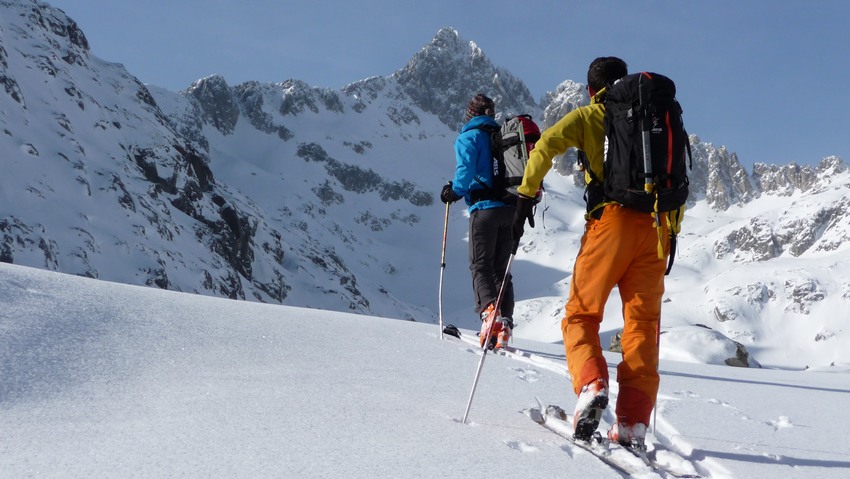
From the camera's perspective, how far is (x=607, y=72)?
4281 millimetres

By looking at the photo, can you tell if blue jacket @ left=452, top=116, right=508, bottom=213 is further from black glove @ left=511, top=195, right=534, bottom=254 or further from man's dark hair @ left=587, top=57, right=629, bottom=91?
man's dark hair @ left=587, top=57, right=629, bottom=91

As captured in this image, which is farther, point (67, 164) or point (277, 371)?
point (67, 164)

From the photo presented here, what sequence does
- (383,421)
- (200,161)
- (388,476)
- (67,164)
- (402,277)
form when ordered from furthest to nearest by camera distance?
(402,277)
(200,161)
(67,164)
(383,421)
(388,476)

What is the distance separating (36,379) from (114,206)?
91.7 metres

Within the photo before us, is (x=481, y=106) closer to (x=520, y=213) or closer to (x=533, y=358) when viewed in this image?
(x=533, y=358)

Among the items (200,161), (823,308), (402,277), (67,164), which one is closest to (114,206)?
(67,164)

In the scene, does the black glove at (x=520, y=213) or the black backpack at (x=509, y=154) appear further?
the black backpack at (x=509, y=154)

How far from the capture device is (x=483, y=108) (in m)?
7.27

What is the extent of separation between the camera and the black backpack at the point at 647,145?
3.85m

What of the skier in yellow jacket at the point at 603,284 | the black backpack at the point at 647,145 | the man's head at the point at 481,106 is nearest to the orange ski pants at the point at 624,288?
the skier in yellow jacket at the point at 603,284

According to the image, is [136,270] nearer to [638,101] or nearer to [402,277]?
[638,101]

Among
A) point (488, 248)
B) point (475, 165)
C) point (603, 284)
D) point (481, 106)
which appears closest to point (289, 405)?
point (603, 284)

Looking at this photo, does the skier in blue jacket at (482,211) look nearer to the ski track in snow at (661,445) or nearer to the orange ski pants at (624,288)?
the ski track in snow at (661,445)

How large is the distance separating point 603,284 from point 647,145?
774 millimetres
